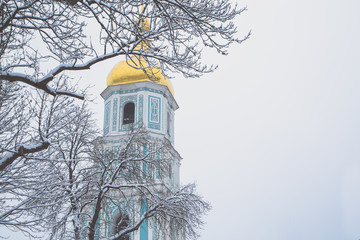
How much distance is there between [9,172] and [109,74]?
18070 millimetres

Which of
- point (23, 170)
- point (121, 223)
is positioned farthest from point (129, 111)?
point (23, 170)

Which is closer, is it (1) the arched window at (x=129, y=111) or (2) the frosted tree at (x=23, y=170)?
(2) the frosted tree at (x=23, y=170)

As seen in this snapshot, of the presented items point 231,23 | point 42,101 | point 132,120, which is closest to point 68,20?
point 42,101

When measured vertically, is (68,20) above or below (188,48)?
above

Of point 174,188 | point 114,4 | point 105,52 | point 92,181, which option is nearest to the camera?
point 105,52

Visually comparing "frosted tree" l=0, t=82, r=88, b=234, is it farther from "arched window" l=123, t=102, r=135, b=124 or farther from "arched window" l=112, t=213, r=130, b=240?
"arched window" l=123, t=102, r=135, b=124

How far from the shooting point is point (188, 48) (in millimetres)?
5680

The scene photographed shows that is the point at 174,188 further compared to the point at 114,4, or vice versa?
the point at 174,188

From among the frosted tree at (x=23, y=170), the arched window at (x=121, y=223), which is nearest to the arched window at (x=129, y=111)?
the arched window at (x=121, y=223)

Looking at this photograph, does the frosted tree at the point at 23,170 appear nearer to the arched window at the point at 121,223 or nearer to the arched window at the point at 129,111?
the arched window at the point at 121,223

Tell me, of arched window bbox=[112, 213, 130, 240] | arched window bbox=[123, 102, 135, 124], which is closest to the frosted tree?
arched window bbox=[112, 213, 130, 240]

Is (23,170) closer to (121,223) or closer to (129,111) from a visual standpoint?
(121,223)

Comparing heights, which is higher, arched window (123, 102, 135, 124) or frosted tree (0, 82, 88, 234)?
arched window (123, 102, 135, 124)

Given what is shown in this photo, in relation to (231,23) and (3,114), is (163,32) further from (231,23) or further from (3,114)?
(3,114)
